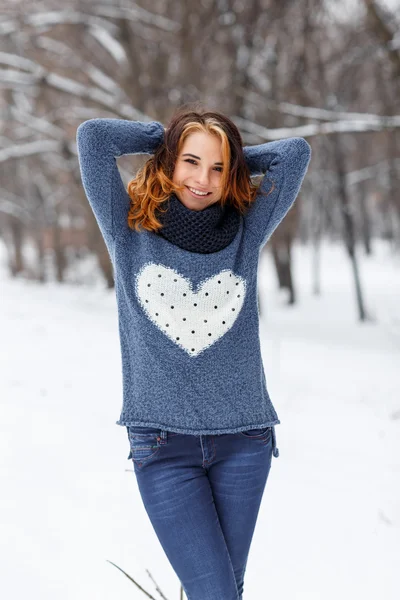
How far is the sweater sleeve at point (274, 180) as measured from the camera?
2.01 meters

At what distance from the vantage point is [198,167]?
6.25ft

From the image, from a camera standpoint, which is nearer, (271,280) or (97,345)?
(97,345)

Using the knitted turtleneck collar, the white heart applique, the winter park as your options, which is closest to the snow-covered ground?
the winter park

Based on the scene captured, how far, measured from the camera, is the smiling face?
1.90m

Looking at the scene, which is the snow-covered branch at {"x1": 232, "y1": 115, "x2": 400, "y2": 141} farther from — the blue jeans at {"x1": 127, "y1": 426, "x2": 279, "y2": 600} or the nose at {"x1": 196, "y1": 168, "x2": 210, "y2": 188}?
the blue jeans at {"x1": 127, "y1": 426, "x2": 279, "y2": 600}

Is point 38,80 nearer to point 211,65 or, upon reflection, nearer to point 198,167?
point 211,65

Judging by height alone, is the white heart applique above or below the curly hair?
below

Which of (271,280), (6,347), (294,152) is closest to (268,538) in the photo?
(294,152)

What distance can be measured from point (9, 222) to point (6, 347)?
55.3ft

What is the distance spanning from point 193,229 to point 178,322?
31cm

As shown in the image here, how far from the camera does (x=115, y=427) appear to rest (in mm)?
4457

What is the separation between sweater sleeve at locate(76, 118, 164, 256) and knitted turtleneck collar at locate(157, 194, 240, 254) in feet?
0.50

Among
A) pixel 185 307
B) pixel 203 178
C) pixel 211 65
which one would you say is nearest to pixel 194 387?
pixel 185 307

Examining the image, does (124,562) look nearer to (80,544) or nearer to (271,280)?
(80,544)
